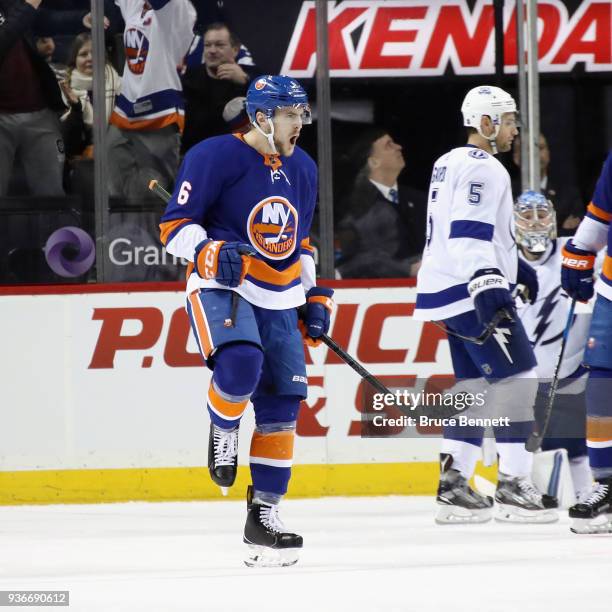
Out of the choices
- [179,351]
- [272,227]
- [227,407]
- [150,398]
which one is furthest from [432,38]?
[227,407]

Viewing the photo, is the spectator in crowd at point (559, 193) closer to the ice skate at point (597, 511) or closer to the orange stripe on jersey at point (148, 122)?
the orange stripe on jersey at point (148, 122)

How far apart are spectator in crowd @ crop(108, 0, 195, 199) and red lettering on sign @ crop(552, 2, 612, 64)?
163cm

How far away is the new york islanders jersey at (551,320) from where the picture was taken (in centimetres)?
623

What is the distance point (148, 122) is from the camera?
22.9 ft

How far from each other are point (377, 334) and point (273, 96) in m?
2.34

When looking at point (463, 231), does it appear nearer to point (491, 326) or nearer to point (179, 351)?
point (491, 326)

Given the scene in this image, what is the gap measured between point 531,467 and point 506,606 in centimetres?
231

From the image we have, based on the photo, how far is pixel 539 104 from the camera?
23.5ft

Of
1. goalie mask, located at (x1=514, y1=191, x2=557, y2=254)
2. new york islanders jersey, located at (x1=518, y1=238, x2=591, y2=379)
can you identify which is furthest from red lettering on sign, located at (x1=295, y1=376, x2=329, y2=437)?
goalie mask, located at (x1=514, y1=191, x2=557, y2=254)

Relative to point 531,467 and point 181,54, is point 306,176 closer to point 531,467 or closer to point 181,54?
point 531,467

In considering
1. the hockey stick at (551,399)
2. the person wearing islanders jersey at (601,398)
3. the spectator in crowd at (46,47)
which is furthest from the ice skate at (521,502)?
the spectator in crowd at (46,47)

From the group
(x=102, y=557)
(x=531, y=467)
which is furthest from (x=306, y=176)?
(x=531, y=467)

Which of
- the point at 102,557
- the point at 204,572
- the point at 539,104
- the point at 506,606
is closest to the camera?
the point at 506,606

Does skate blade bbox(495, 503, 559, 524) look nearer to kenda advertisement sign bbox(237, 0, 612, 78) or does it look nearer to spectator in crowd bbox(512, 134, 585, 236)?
spectator in crowd bbox(512, 134, 585, 236)
